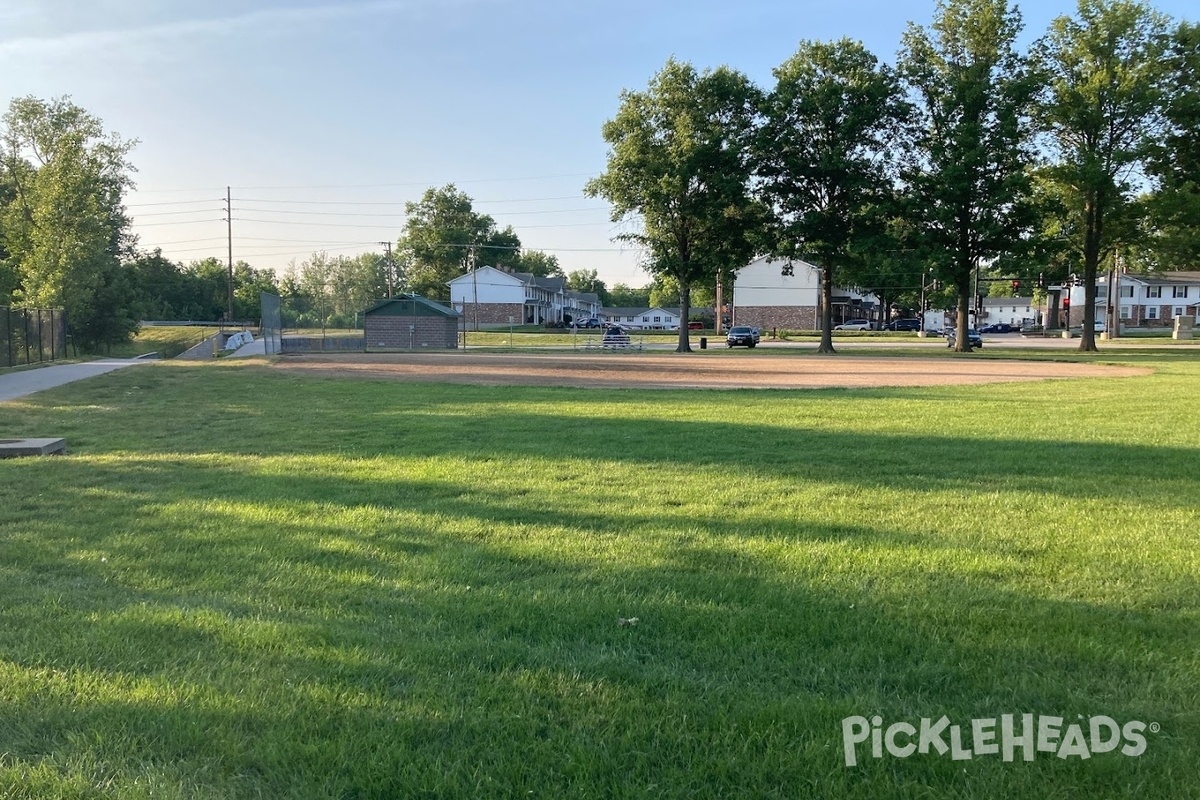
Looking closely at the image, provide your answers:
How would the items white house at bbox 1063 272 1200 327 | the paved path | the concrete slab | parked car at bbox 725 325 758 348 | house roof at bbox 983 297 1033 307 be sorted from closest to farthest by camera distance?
the concrete slab
the paved path
parked car at bbox 725 325 758 348
white house at bbox 1063 272 1200 327
house roof at bbox 983 297 1033 307

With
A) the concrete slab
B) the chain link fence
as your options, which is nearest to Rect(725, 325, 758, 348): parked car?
the chain link fence

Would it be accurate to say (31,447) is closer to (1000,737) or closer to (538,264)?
(1000,737)

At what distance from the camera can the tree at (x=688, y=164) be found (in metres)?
47.9

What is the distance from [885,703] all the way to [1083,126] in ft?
172

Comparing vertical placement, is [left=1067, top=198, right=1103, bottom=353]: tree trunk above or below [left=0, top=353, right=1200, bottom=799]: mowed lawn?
above

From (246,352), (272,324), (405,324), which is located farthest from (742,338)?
(246,352)

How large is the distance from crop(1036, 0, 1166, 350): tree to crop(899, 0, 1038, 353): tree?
2011mm

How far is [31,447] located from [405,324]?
4699cm

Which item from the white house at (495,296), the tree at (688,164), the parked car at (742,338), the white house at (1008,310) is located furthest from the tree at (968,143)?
the white house at (1008,310)

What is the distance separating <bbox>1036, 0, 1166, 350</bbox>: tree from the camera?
44.2 meters

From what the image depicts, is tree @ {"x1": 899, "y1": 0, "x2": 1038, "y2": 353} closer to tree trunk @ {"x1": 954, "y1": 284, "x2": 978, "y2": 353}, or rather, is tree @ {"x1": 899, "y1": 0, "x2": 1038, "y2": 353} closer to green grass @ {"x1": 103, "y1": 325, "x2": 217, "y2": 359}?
tree trunk @ {"x1": 954, "y1": 284, "x2": 978, "y2": 353}

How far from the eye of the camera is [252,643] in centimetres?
403

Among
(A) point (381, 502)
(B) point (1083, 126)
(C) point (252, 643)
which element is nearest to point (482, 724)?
Result: (C) point (252, 643)

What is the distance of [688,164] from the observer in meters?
47.3
